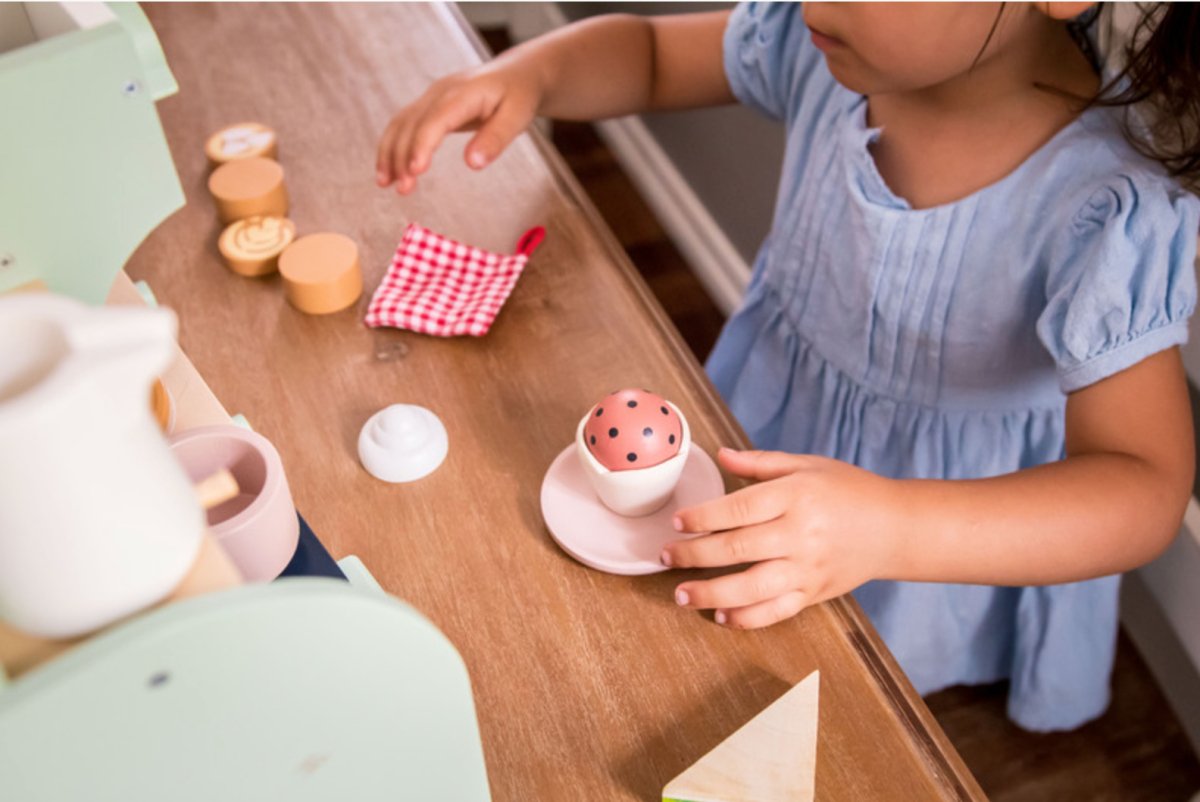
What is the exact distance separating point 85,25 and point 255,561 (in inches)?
10.5

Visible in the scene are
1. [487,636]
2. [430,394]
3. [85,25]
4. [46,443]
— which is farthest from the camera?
[430,394]

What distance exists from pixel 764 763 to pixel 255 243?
54cm

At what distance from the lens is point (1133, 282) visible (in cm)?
69

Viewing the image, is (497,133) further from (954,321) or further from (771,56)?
(954,321)

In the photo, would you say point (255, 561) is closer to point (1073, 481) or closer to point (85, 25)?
point (85, 25)

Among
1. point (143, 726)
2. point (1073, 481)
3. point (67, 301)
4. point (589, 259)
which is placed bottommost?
point (1073, 481)

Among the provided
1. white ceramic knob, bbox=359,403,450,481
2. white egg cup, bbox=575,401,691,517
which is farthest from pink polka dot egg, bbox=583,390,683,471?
white ceramic knob, bbox=359,403,450,481

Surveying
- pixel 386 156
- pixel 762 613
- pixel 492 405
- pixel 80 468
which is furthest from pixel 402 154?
pixel 80 468

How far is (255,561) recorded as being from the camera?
500 millimetres

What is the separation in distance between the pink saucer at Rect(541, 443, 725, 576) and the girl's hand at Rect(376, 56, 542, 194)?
315 millimetres

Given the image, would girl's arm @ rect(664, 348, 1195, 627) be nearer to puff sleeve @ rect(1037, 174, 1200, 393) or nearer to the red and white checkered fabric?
puff sleeve @ rect(1037, 174, 1200, 393)

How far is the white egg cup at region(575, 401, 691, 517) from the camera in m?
0.59

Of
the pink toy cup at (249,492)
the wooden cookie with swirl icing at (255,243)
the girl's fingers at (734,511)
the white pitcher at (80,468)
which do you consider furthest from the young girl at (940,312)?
the white pitcher at (80,468)

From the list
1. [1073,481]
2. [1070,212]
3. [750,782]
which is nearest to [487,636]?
[750,782]
